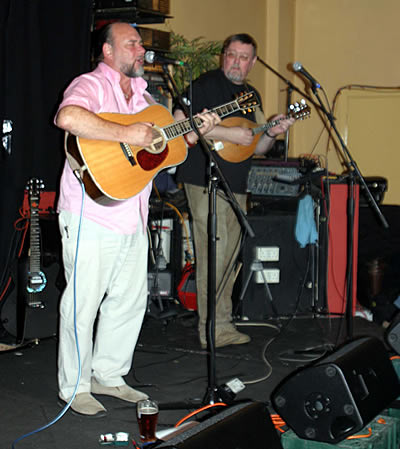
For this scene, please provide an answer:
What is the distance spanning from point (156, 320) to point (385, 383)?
251cm

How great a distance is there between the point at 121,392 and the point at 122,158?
45.5 inches

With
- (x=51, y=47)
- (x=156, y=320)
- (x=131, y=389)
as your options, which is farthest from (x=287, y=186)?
(x=131, y=389)

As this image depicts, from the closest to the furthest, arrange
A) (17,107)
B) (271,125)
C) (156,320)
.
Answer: (271,125) → (17,107) → (156,320)

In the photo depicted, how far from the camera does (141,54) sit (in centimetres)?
312

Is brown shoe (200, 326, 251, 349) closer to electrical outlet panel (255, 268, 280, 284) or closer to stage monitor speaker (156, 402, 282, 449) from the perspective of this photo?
→ electrical outlet panel (255, 268, 280, 284)

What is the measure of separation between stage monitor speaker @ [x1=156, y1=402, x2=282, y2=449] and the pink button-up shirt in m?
1.29

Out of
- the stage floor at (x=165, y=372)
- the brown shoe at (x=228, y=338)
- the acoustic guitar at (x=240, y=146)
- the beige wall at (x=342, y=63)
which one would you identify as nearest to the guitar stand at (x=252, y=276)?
the stage floor at (x=165, y=372)

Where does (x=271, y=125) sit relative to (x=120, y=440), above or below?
above

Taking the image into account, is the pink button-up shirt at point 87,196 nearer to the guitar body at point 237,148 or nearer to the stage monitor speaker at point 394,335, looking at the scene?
the guitar body at point 237,148

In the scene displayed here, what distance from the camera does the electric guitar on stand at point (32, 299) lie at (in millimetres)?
4066

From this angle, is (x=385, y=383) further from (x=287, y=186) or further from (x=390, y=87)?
(x=390, y=87)

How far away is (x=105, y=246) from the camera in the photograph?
3.08 m

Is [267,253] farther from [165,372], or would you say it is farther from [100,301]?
[100,301]

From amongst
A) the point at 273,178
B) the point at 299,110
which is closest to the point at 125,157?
the point at 299,110
